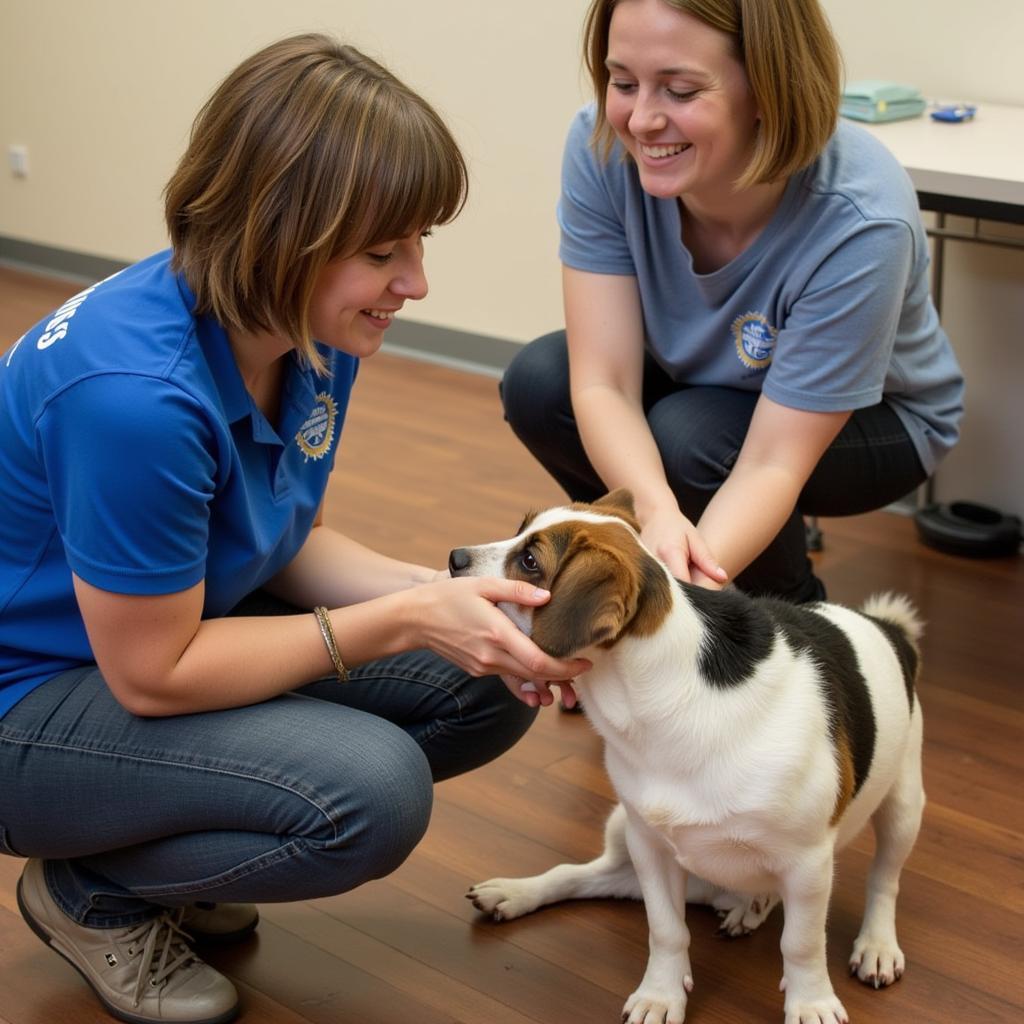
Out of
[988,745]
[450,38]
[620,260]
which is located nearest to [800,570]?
[988,745]

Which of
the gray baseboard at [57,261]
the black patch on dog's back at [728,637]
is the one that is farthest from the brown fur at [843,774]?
the gray baseboard at [57,261]

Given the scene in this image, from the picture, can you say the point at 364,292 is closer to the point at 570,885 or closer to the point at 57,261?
the point at 570,885

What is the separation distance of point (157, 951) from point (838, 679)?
0.85 m

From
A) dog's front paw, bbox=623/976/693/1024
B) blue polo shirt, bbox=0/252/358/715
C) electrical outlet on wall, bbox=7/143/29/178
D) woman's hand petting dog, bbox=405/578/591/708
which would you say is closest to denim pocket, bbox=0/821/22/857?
blue polo shirt, bbox=0/252/358/715

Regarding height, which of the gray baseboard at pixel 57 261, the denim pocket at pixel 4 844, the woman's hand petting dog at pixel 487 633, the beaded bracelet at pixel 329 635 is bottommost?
the gray baseboard at pixel 57 261

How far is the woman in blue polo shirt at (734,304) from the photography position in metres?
1.83

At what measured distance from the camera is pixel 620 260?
2.19 m

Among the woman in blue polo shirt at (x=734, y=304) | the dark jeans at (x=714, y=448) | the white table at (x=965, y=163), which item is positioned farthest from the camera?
the white table at (x=965, y=163)

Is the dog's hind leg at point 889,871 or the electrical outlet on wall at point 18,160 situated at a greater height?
the dog's hind leg at point 889,871

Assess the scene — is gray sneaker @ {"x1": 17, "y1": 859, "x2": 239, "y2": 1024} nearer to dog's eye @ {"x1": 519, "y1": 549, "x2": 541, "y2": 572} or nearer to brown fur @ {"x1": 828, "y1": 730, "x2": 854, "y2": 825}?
dog's eye @ {"x1": 519, "y1": 549, "x2": 541, "y2": 572}

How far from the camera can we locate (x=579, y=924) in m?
1.86

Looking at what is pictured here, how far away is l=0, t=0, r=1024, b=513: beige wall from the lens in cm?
301

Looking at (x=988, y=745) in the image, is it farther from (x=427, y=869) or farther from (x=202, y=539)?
(x=202, y=539)

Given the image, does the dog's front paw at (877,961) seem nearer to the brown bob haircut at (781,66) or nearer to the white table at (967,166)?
the brown bob haircut at (781,66)
